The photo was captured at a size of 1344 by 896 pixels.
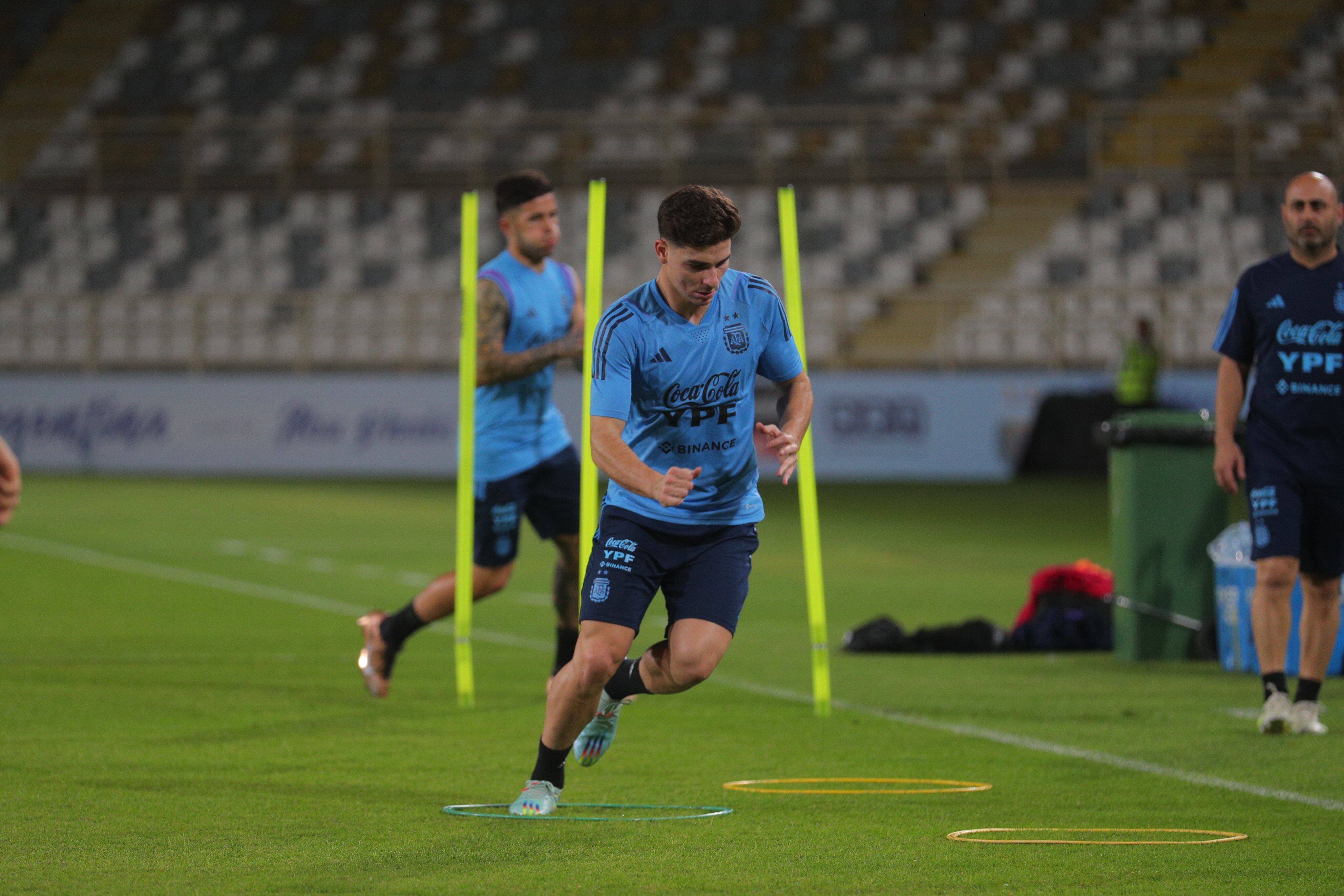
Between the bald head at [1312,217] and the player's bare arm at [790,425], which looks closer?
the player's bare arm at [790,425]

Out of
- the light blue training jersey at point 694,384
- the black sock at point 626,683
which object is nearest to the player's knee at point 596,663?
the black sock at point 626,683

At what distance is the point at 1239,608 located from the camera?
926 cm

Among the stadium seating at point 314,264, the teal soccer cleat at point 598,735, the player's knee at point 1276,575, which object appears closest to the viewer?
the teal soccer cleat at point 598,735

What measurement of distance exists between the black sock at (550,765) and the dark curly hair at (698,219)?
1.62 meters

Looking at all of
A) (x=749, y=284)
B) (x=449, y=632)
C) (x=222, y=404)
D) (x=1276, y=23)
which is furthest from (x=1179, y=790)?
(x=1276, y=23)

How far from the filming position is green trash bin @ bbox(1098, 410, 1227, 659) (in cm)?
976

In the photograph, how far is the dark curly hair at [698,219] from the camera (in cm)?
538

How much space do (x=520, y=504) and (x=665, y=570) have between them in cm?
268

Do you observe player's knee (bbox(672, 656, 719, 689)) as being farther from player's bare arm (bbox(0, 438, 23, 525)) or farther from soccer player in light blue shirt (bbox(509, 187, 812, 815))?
player's bare arm (bbox(0, 438, 23, 525))

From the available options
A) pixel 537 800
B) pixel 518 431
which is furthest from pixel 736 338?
pixel 518 431

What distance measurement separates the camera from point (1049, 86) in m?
32.5

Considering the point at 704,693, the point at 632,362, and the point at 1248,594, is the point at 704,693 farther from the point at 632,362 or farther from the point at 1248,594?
the point at 632,362

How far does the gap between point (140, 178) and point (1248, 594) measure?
27.9m

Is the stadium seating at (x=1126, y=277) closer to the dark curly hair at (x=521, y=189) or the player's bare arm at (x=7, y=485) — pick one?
the dark curly hair at (x=521, y=189)
